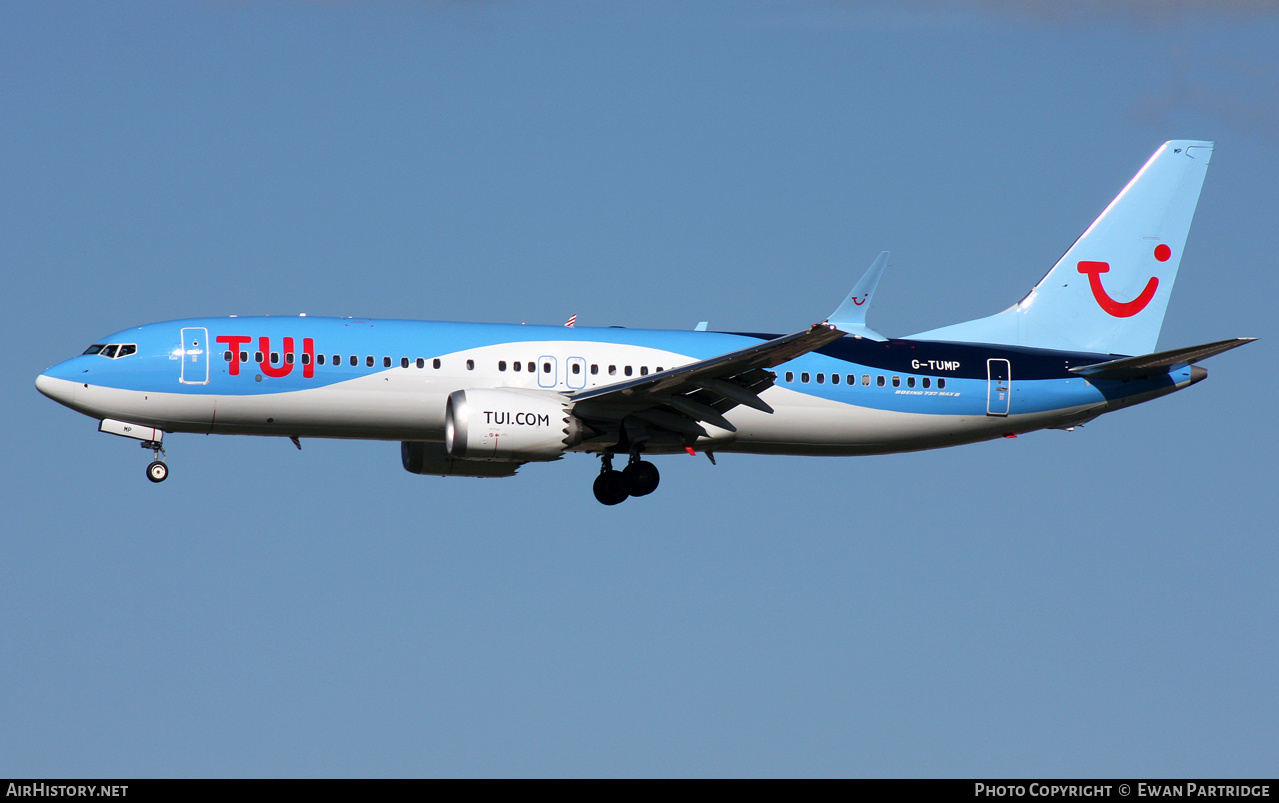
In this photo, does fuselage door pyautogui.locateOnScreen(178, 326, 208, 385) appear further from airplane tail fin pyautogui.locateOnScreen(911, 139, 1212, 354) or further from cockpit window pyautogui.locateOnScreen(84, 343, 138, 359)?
airplane tail fin pyautogui.locateOnScreen(911, 139, 1212, 354)

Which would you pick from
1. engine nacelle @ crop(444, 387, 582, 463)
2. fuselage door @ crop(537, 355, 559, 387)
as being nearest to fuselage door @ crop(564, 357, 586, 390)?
fuselage door @ crop(537, 355, 559, 387)

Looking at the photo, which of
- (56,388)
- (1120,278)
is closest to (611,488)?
(56,388)

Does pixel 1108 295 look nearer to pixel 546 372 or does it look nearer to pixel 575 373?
pixel 575 373

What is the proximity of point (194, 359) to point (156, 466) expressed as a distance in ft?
9.97

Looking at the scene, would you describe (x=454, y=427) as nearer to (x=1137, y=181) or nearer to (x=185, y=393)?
(x=185, y=393)

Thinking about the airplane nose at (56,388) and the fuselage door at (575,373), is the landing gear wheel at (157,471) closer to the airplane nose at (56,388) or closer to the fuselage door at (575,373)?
the airplane nose at (56,388)

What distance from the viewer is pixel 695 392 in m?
41.8

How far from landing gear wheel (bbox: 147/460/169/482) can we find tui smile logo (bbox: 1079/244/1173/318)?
1041 inches

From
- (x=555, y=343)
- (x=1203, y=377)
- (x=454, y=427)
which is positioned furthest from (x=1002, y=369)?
(x=454, y=427)

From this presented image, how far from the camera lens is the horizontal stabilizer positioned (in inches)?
1666

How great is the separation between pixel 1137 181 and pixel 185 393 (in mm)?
28273
